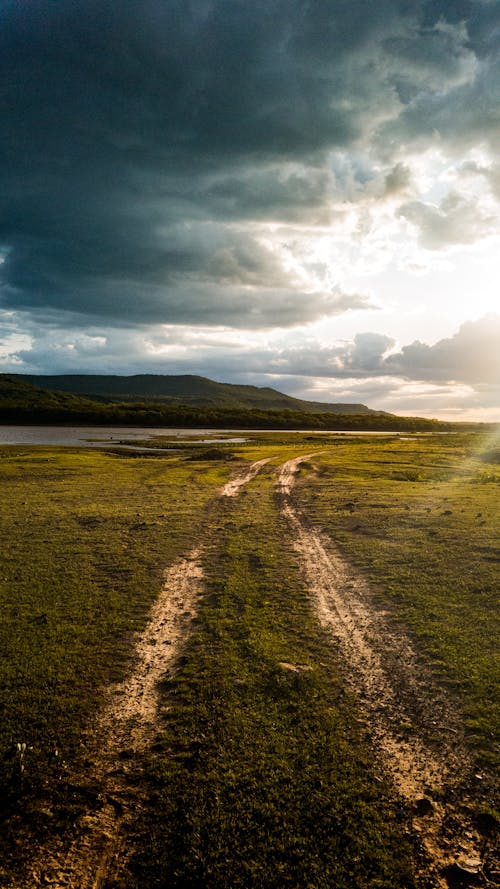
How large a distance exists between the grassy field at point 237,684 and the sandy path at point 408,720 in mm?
375

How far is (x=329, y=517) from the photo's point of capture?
28.4 metres

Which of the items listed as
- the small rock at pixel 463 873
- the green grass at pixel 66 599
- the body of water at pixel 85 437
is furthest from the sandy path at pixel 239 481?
the body of water at pixel 85 437

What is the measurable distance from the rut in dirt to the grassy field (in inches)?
10.6

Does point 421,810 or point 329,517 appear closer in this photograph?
point 421,810

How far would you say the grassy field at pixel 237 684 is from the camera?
6.61 meters

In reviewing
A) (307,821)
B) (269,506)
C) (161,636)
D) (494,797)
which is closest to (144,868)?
(307,821)

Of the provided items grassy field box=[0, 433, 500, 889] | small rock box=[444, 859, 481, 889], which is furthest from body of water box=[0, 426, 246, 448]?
small rock box=[444, 859, 481, 889]

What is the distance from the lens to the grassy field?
6.61m

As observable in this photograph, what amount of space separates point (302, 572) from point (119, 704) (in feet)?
33.0

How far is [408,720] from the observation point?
9430 millimetres

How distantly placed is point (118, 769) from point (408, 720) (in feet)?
19.2

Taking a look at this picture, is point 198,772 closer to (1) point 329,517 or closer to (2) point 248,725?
(2) point 248,725

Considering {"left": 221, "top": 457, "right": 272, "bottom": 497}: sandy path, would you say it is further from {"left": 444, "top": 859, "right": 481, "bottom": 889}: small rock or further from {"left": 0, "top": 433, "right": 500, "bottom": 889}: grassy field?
{"left": 444, "top": 859, "right": 481, "bottom": 889}: small rock

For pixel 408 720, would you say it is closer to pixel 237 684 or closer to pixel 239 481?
pixel 237 684
